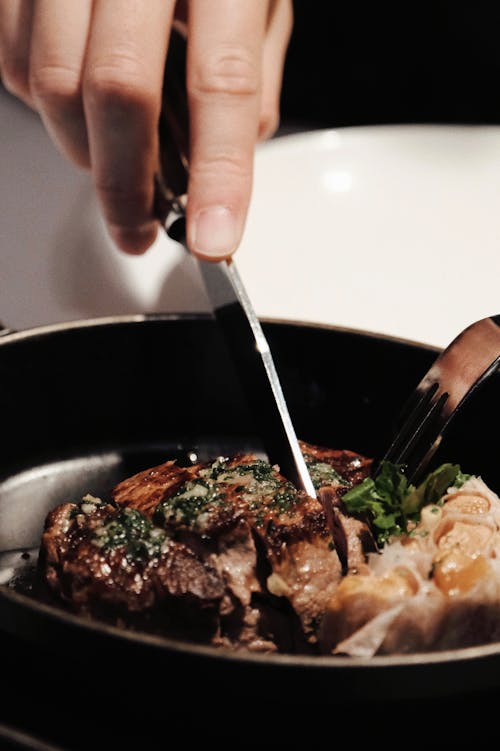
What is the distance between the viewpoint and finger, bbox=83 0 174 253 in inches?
81.9

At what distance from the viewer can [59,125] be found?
2.40 m

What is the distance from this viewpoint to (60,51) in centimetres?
222

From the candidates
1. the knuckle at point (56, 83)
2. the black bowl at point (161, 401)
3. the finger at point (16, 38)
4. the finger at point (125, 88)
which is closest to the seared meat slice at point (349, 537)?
the black bowl at point (161, 401)

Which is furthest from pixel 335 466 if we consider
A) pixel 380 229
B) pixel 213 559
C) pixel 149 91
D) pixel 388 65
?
pixel 388 65

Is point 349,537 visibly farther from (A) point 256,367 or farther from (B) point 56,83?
(B) point 56,83

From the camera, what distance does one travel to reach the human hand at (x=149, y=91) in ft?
6.87

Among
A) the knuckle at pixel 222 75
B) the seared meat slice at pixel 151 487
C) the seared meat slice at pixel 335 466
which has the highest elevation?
the knuckle at pixel 222 75

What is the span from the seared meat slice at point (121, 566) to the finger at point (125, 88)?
3.54ft

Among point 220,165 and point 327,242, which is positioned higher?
point 220,165

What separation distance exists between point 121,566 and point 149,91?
1.26 meters

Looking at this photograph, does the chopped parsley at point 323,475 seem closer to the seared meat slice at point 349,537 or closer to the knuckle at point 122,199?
the seared meat slice at point 349,537

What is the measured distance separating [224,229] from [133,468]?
0.68 meters

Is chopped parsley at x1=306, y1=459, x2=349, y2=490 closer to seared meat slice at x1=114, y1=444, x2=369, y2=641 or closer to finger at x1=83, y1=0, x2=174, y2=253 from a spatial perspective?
seared meat slice at x1=114, y1=444, x2=369, y2=641

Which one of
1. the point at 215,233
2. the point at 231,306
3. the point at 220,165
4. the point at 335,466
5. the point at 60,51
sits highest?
the point at 60,51
